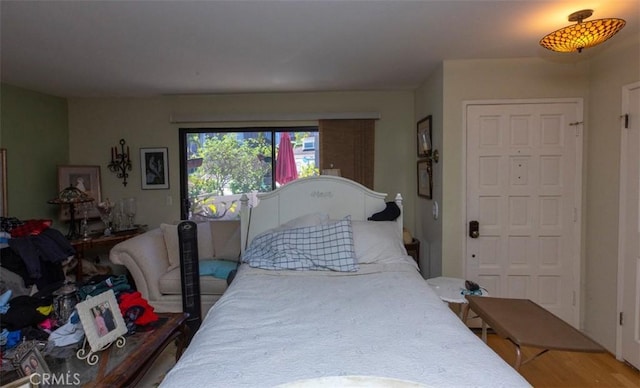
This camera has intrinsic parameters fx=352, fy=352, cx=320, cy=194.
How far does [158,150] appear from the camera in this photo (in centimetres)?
419

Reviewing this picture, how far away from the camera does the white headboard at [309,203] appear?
2896 millimetres

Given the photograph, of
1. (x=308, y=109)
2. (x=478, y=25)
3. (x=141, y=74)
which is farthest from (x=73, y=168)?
(x=478, y=25)

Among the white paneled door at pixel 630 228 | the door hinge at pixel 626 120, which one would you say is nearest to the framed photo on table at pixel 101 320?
the white paneled door at pixel 630 228

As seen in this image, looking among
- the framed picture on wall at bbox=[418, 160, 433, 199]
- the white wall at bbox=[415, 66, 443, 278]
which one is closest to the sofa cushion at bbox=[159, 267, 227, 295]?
the white wall at bbox=[415, 66, 443, 278]

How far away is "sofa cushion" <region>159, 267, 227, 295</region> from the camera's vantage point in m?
3.04

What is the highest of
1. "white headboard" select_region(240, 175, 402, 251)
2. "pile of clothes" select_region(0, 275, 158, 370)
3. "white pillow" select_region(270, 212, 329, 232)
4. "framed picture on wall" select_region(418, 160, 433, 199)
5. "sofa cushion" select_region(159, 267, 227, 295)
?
"framed picture on wall" select_region(418, 160, 433, 199)

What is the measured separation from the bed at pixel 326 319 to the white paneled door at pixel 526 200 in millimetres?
817

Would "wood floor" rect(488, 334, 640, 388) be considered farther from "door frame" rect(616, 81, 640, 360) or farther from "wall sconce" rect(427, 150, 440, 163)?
"wall sconce" rect(427, 150, 440, 163)

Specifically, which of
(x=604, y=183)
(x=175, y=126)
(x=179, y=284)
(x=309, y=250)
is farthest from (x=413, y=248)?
(x=175, y=126)

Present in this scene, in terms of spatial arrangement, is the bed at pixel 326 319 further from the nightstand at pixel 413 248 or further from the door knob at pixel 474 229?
the nightstand at pixel 413 248

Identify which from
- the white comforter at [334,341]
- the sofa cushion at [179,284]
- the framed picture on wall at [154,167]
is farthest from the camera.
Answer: the framed picture on wall at [154,167]

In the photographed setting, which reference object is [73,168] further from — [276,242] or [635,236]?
[635,236]

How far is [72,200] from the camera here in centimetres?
367

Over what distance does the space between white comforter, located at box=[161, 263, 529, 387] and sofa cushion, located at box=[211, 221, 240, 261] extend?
4.78 ft
